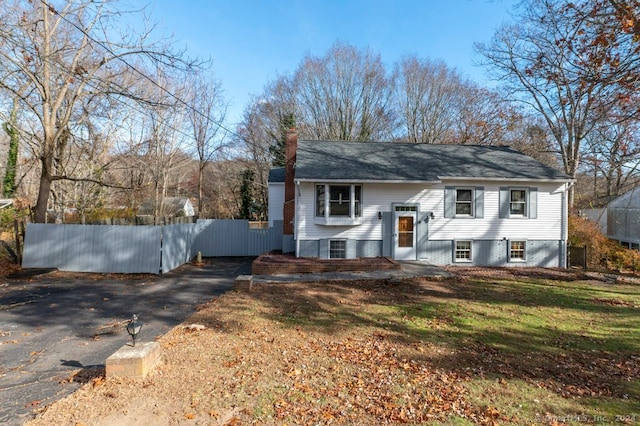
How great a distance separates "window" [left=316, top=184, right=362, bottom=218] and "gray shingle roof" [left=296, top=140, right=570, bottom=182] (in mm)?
619

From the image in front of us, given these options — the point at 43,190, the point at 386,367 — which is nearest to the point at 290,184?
the point at 43,190

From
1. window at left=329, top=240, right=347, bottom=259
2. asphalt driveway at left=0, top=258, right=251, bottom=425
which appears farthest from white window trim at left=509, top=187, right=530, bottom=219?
asphalt driveway at left=0, top=258, right=251, bottom=425

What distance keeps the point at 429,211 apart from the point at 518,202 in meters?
4.25

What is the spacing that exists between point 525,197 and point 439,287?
781cm

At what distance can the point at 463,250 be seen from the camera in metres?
14.6

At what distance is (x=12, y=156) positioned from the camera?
18.8 metres

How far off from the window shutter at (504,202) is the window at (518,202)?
0.25m

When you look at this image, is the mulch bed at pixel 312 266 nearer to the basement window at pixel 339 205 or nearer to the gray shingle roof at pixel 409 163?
the basement window at pixel 339 205

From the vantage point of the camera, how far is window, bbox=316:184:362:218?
44.7 feet

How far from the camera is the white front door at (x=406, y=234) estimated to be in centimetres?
1416

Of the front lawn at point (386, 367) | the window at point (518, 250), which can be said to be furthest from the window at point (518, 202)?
the front lawn at point (386, 367)

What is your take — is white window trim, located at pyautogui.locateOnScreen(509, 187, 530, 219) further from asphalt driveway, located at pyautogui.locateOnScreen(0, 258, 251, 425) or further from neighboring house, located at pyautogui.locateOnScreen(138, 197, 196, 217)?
neighboring house, located at pyautogui.locateOnScreen(138, 197, 196, 217)

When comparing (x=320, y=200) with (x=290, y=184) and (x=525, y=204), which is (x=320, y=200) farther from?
(x=525, y=204)

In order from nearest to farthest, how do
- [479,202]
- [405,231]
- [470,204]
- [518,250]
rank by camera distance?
[405,231] → [479,202] → [470,204] → [518,250]
